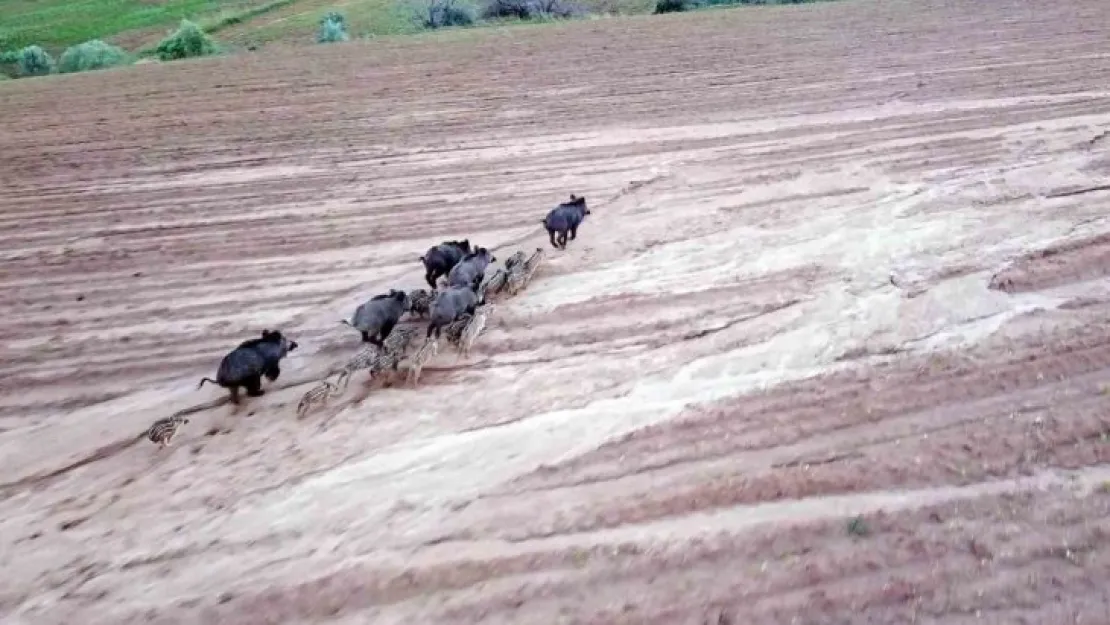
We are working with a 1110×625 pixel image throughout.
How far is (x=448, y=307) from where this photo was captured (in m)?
6.95

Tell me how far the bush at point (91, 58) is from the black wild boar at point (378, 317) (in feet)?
76.0

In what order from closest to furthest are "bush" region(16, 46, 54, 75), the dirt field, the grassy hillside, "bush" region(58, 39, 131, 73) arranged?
1. the dirt field
2. "bush" region(58, 39, 131, 73)
3. "bush" region(16, 46, 54, 75)
4. the grassy hillside

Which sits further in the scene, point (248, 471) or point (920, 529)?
point (248, 471)

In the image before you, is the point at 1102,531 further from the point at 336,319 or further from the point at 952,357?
the point at 336,319

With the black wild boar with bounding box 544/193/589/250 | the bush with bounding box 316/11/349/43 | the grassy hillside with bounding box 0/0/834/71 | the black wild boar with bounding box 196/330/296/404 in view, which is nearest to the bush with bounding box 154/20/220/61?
the grassy hillside with bounding box 0/0/834/71

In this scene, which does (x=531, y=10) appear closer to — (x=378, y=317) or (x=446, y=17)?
(x=446, y=17)

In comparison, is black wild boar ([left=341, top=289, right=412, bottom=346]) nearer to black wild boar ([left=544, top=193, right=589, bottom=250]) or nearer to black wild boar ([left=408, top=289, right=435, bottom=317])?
black wild boar ([left=408, top=289, right=435, bottom=317])

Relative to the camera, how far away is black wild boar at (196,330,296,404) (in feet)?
20.2

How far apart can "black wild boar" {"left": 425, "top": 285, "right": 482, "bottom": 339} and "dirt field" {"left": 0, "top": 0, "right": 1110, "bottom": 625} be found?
0.33 m

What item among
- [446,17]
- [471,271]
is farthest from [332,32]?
[471,271]

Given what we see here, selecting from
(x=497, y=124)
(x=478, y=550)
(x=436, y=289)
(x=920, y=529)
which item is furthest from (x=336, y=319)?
(x=497, y=124)

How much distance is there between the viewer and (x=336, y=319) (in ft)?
25.1

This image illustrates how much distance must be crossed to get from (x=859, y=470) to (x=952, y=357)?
158 cm

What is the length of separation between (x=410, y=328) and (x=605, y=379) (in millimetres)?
1686
